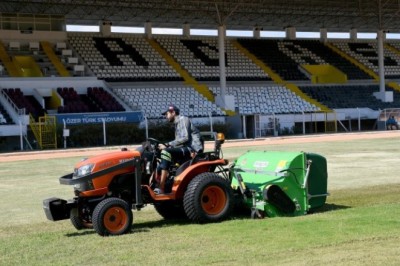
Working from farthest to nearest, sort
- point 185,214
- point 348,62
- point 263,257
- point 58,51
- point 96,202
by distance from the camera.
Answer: point 348,62, point 58,51, point 185,214, point 96,202, point 263,257

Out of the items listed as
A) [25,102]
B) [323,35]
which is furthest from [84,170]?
[323,35]

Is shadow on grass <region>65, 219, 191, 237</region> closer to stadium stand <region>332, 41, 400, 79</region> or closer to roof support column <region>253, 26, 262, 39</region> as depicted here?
roof support column <region>253, 26, 262, 39</region>

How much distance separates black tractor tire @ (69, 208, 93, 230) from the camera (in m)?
8.38

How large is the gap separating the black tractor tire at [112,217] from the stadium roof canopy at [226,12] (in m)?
35.5

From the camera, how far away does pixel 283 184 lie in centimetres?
913

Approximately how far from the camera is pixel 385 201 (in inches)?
401

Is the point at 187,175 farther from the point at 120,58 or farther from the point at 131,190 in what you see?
the point at 120,58

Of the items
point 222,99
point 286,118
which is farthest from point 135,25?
point 286,118

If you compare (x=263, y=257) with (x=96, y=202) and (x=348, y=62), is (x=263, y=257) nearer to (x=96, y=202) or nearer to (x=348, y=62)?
(x=96, y=202)

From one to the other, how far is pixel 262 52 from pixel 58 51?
17602mm

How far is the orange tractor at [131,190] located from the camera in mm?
8086

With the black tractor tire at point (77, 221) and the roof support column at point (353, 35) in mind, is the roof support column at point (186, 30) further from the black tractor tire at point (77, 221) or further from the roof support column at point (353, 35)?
the black tractor tire at point (77, 221)

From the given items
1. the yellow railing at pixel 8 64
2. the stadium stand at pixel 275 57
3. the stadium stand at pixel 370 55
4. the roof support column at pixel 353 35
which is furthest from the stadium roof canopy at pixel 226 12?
the yellow railing at pixel 8 64

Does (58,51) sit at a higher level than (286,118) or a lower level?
higher
